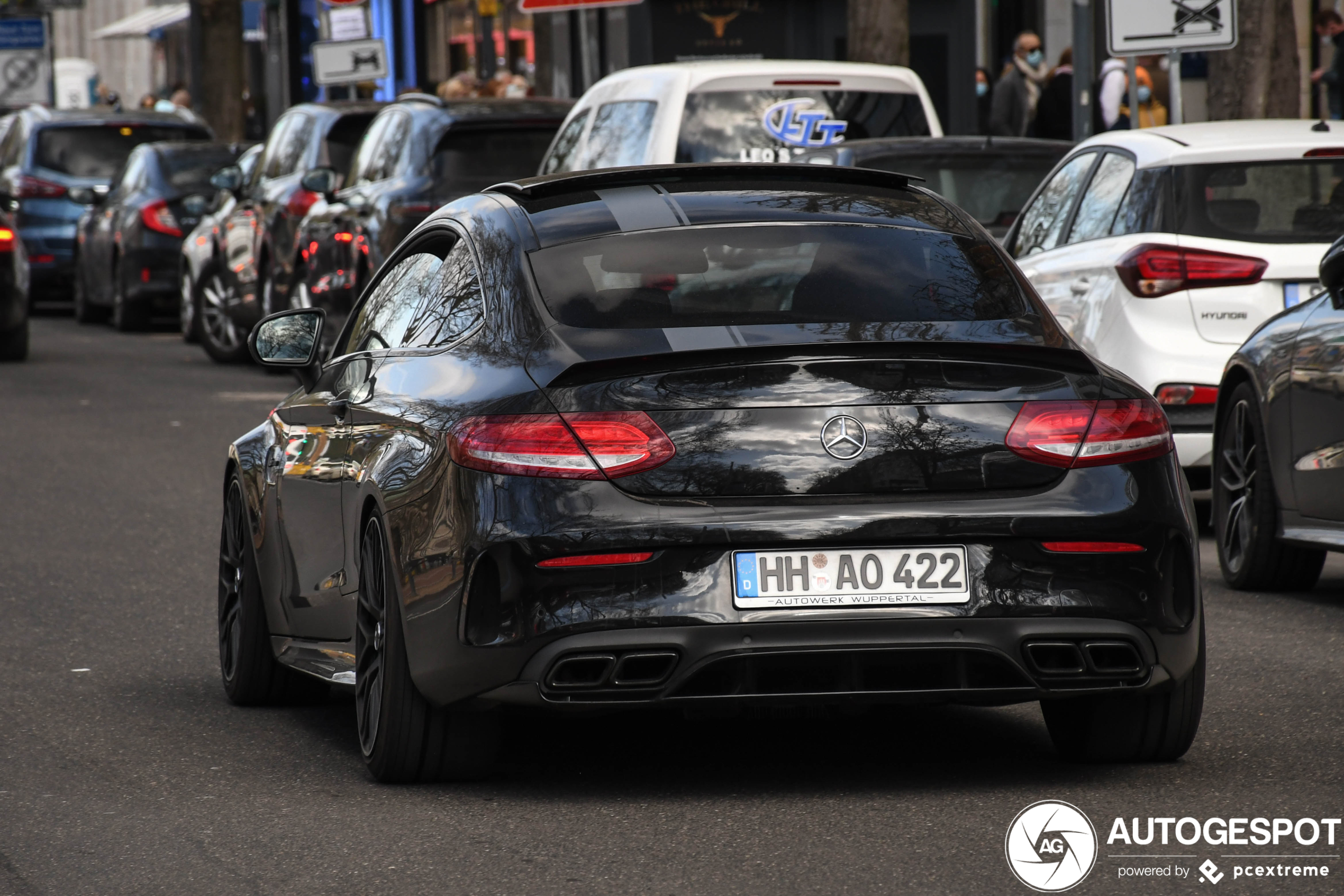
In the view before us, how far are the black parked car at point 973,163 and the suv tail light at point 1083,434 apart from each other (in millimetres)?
7591

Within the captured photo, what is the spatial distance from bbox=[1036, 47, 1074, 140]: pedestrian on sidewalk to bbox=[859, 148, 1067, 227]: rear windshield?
10284mm

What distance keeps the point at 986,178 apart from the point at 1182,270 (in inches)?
138

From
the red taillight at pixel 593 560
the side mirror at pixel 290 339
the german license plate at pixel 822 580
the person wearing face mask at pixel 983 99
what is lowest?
the german license plate at pixel 822 580

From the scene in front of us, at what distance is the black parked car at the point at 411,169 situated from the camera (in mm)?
16375

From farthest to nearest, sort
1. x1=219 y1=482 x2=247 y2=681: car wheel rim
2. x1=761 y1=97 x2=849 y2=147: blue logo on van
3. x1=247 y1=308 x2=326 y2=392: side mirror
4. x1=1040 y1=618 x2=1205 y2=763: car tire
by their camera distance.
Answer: x1=761 y1=97 x2=849 y2=147: blue logo on van
x1=219 y1=482 x2=247 y2=681: car wheel rim
x1=247 y1=308 x2=326 y2=392: side mirror
x1=1040 y1=618 x2=1205 y2=763: car tire

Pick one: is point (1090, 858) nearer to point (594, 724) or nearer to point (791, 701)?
point (791, 701)

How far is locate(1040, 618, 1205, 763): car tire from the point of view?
6008mm

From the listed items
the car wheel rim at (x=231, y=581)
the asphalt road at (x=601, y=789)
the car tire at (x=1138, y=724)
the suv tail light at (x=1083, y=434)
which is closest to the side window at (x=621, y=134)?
the asphalt road at (x=601, y=789)

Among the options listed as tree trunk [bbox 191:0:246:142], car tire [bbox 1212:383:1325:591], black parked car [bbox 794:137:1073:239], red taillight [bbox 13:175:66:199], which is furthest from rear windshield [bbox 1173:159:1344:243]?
tree trunk [bbox 191:0:246:142]

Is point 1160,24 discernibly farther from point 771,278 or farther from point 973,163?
point 771,278

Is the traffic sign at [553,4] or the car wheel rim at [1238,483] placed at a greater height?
the traffic sign at [553,4]

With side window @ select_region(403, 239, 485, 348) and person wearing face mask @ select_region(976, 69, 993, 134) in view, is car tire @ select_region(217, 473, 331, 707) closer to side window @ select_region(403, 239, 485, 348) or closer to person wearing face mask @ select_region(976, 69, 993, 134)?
side window @ select_region(403, 239, 485, 348)

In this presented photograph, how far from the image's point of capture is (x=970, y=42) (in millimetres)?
30453

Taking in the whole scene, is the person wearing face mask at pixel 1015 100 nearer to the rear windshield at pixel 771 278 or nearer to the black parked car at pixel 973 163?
the black parked car at pixel 973 163
